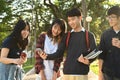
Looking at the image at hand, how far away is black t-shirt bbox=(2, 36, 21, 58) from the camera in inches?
185

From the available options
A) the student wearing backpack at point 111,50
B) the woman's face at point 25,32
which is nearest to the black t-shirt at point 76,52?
the student wearing backpack at point 111,50

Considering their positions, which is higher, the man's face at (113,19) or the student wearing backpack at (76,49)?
the man's face at (113,19)

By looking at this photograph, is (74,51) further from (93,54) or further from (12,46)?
(12,46)

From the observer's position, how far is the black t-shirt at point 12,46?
4692 mm

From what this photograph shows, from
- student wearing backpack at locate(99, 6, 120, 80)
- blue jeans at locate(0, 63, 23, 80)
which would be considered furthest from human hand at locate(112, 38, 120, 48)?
blue jeans at locate(0, 63, 23, 80)

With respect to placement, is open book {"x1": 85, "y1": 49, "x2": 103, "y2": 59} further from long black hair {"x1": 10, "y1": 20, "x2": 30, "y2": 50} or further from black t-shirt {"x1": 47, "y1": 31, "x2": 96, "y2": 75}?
A: long black hair {"x1": 10, "y1": 20, "x2": 30, "y2": 50}

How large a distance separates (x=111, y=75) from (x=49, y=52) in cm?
98

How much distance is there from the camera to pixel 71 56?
463 cm

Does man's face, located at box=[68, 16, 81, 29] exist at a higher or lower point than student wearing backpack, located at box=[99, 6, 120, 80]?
higher

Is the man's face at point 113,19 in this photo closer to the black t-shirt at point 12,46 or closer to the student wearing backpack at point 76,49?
the student wearing backpack at point 76,49

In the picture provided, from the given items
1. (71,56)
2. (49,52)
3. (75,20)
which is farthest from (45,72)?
(75,20)

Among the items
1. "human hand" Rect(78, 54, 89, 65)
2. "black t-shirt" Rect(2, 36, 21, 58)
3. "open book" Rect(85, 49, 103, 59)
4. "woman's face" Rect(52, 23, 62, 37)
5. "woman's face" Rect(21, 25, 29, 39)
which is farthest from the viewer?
"woman's face" Rect(52, 23, 62, 37)

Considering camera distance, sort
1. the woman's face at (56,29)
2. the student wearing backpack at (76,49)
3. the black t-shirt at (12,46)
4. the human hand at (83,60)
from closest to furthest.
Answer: the human hand at (83,60)
the student wearing backpack at (76,49)
the black t-shirt at (12,46)
the woman's face at (56,29)

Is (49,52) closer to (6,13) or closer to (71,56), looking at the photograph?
(71,56)
